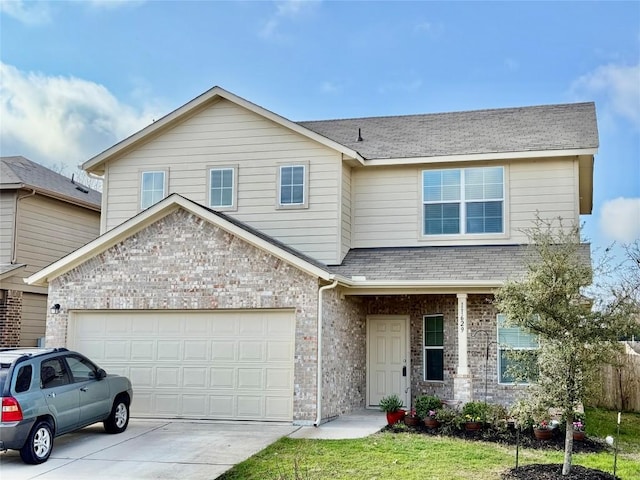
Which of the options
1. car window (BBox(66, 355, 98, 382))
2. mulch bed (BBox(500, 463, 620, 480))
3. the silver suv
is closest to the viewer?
mulch bed (BBox(500, 463, 620, 480))

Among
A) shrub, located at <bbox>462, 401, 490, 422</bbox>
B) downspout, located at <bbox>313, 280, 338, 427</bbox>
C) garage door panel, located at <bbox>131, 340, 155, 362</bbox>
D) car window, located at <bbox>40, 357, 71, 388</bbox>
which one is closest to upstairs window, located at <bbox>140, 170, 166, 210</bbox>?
garage door panel, located at <bbox>131, 340, 155, 362</bbox>

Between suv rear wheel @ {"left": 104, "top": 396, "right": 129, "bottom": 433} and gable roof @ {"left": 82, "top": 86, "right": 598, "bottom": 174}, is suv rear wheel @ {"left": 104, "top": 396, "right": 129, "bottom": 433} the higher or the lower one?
the lower one

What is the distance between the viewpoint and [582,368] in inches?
380

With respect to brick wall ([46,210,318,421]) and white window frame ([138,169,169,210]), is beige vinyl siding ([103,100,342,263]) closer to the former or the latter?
white window frame ([138,169,169,210])

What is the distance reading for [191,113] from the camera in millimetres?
17797

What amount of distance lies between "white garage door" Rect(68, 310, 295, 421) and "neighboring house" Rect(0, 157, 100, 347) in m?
4.47

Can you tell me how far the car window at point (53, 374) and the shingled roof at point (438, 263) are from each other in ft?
20.2

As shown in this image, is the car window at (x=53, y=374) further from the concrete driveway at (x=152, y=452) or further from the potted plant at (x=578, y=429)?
the potted plant at (x=578, y=429)

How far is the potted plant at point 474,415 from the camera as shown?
12664 millimetres

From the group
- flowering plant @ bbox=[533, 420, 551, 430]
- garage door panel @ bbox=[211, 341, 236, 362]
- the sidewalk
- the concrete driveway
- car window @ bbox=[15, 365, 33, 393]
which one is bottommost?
the concrete driveway

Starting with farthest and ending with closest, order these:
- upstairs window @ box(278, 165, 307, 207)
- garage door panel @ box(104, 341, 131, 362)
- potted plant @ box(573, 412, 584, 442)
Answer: upstairs window @ box(278, 165, 307, 207) < garage door panel @ box(104, 341, 131, 362) < potted plant @ box(573, 412, 584, 442)

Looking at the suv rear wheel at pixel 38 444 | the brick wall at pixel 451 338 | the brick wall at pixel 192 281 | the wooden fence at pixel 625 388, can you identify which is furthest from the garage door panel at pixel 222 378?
the wooden fence at pixel 625 388

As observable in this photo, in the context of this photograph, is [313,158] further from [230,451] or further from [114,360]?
[230,451]

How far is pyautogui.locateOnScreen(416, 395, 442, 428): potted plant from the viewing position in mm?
13047
